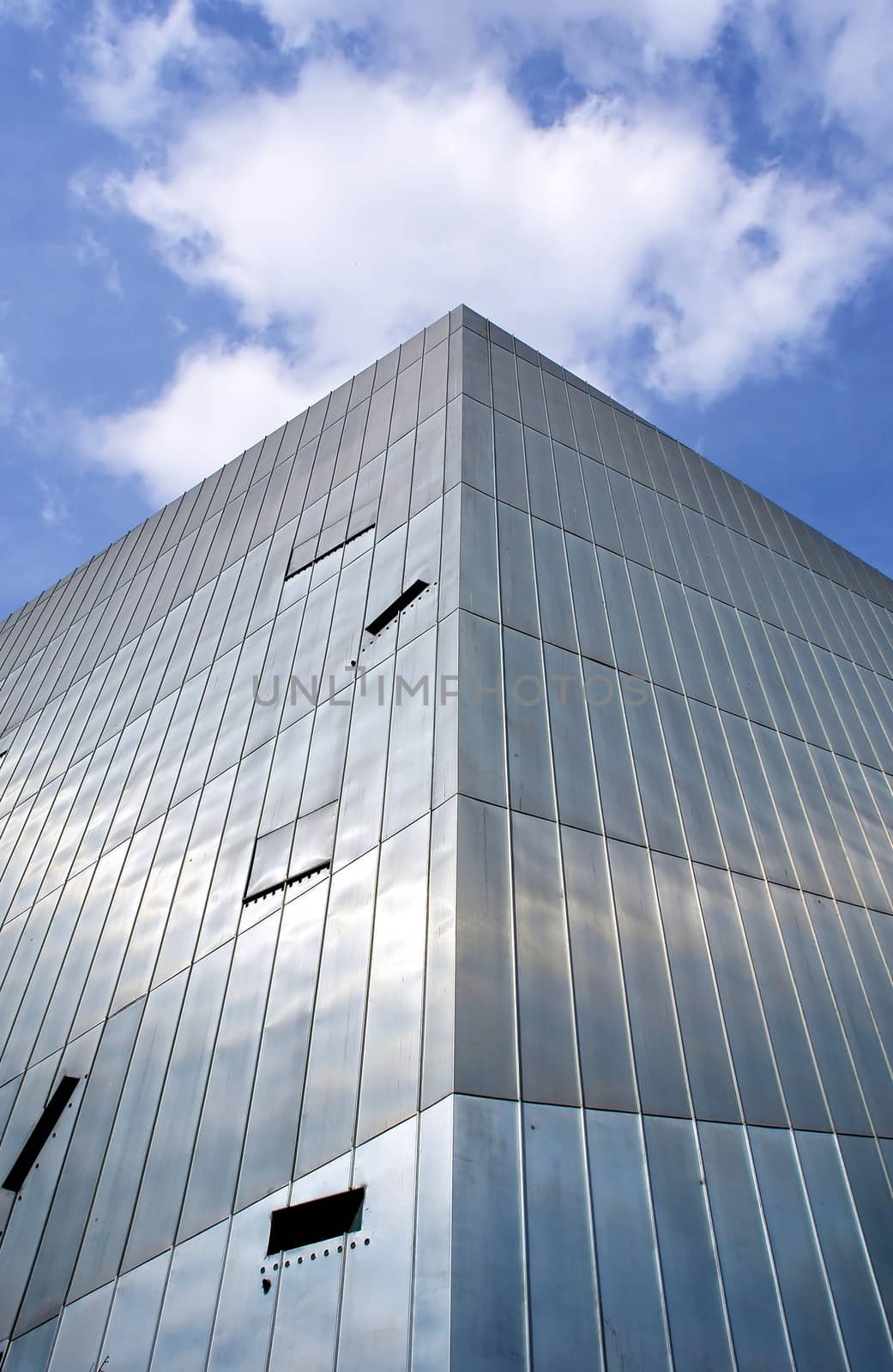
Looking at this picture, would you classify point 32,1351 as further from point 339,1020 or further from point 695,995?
point 695,995

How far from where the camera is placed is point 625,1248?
25.3 ft

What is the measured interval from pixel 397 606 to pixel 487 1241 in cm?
834

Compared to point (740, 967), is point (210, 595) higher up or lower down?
higher up

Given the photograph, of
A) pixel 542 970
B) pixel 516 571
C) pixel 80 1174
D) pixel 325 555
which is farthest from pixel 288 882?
pixel 325 555

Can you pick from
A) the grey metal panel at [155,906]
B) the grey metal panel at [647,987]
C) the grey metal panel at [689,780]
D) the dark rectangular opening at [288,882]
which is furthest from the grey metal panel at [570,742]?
the grey metal panel at [155,906]

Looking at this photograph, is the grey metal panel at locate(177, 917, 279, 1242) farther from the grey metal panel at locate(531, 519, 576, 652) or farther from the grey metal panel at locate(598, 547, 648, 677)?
the grey metal panel at locate(598, 547, 648, 677)

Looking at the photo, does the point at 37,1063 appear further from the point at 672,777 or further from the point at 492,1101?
the point at 672,777

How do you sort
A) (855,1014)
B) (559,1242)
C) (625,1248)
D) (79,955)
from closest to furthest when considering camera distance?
(559,1242), (625,1248), (855,1014), (79,955)

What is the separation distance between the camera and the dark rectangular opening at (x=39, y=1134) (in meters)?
11.8

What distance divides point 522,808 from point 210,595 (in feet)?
38.6

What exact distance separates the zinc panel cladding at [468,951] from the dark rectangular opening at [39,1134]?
0.19 m

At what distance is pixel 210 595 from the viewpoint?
19906 millimetres

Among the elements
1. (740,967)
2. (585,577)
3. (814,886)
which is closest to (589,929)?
(740,967)

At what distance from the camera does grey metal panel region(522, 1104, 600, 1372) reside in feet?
22.9
